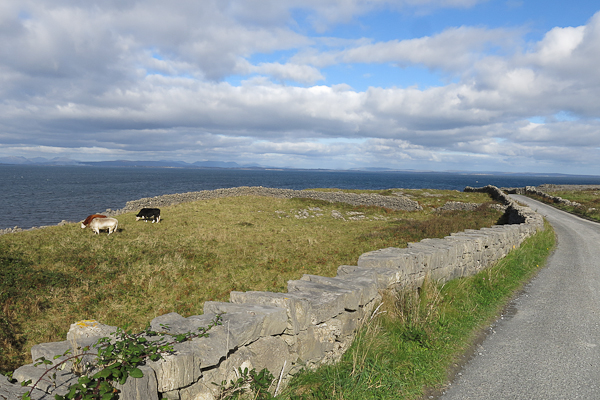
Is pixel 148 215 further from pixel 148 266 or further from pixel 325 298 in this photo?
pixel 325 298

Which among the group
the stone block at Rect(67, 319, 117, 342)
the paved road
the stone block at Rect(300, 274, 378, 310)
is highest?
the stone block at Rect(300, 274, 378, 310)

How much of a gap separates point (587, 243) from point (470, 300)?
519 inches

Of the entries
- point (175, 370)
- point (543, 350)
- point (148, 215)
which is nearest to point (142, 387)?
point (175, 370)

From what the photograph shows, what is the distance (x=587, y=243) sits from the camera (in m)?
16.3

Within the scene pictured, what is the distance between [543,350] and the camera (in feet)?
19.4

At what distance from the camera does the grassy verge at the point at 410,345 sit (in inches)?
183

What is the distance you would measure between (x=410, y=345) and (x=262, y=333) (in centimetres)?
320

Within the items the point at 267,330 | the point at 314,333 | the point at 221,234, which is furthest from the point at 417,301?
the point at 221,234

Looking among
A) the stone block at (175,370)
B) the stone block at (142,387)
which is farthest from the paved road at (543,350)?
the stone block at (142,387)

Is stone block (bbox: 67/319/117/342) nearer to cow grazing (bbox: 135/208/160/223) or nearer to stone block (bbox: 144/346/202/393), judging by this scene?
stone block (bbox: 144/346/202/393)

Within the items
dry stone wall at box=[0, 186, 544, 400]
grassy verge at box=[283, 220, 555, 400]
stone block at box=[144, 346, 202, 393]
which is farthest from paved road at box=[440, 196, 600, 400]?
stone block at box=[144, 346, 202, 393]

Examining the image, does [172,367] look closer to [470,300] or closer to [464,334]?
[464,334]

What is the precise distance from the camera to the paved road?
478 centimetres

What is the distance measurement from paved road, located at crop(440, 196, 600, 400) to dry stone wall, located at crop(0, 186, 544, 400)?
1983mm
